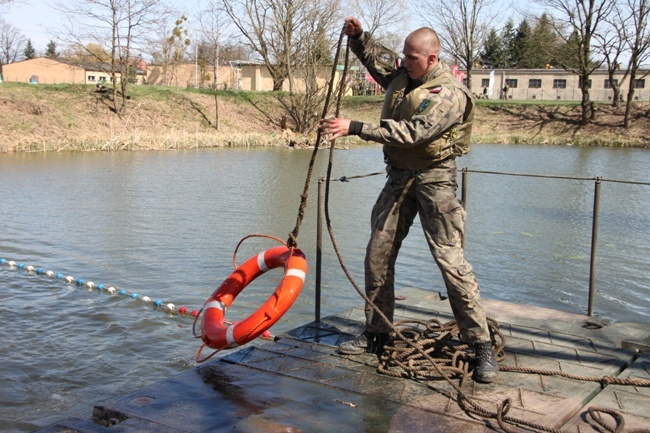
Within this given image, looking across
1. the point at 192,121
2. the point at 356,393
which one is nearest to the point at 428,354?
the point at 356,393

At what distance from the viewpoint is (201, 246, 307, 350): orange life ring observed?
4418mm

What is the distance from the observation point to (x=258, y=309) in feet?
15.7

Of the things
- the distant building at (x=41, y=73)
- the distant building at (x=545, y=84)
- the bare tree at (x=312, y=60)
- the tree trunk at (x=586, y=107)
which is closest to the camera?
the bare tree at (x=312, y=60)

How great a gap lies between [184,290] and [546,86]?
58.2m

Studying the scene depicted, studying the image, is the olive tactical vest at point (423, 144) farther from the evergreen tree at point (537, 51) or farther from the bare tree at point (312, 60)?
the evergreen tree at point (537, 51)

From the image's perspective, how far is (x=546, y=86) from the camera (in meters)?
61.3

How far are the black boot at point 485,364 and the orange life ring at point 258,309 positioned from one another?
121 centimetres

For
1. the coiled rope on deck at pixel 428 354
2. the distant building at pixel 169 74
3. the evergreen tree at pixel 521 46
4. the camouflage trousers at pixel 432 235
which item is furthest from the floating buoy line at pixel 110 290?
the evergreen tree at pixel 521 46

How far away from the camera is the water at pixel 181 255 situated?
6203 millimetres

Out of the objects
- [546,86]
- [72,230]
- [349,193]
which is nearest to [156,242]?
[72,230]

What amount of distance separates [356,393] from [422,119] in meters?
1.63

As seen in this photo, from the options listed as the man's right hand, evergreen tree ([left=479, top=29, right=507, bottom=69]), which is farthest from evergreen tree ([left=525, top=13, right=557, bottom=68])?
the man's right hand

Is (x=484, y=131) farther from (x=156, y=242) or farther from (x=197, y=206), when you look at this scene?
(x=156, y=242)

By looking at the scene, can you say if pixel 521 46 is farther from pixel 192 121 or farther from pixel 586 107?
pixel 192 121
